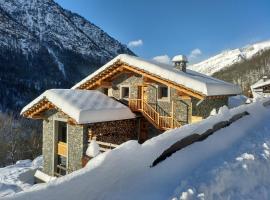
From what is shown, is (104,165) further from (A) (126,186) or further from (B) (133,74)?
(B) (133,74)

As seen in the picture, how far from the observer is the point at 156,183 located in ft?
17.7

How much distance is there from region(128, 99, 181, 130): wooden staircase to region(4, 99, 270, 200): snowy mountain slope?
7860 mm

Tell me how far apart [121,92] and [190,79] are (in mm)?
5058

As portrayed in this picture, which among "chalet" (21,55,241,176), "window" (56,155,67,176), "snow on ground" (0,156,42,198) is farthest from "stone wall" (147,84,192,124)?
"snow on ground" (0,156,42,198)

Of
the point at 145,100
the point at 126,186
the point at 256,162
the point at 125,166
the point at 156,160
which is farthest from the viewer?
the point at 145,100

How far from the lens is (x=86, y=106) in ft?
48.0

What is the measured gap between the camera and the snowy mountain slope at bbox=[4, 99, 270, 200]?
449 cm

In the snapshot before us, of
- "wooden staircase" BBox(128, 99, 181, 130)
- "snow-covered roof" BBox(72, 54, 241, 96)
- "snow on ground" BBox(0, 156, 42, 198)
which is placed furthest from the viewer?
"snow on ground" BBox(0, 156, 42, 198)

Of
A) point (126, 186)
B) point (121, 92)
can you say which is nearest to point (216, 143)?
point (126, 186)

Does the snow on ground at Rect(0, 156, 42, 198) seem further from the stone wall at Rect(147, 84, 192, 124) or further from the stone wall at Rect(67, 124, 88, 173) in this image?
the stone wall at Rect(147, 84, 192, 124)

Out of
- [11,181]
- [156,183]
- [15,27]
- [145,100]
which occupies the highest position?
[15,27]

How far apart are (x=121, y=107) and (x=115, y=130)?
122 cm

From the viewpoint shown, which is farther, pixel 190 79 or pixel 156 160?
pixel 190 79

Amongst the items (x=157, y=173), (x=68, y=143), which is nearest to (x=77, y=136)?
(x=68, y=143)
